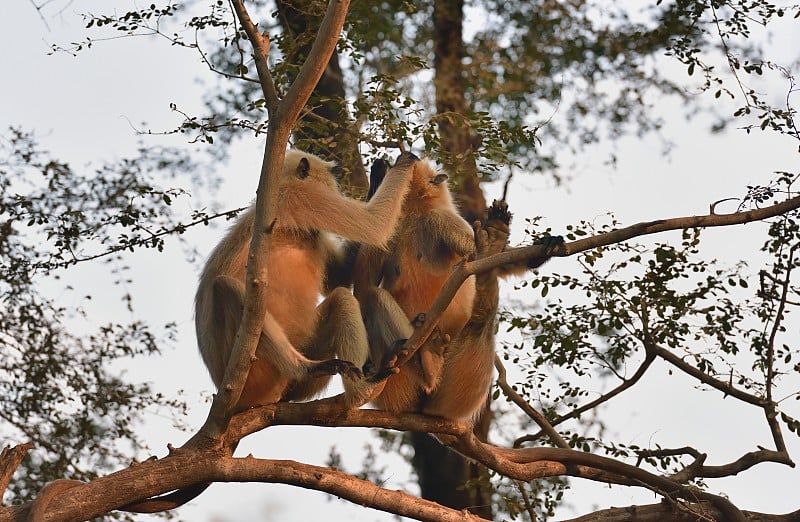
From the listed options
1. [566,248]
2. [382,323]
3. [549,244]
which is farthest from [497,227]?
[382,323]

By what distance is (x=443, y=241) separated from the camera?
5297mm

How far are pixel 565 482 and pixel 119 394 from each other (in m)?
2.91

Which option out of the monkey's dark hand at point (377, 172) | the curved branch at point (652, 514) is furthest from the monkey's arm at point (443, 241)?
the curved branch at point (652, 514)

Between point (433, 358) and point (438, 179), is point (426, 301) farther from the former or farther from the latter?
point (438, 179)

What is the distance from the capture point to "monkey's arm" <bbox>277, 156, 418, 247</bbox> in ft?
15.8

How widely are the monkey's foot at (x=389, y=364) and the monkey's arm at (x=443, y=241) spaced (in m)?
0.82

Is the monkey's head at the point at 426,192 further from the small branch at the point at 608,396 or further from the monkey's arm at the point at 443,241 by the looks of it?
the small branch at the point at 608,396

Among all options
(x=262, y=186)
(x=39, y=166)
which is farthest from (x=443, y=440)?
(x=39, y=166)

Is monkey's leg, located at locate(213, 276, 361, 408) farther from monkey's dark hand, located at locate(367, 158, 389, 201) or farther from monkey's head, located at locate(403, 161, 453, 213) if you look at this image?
monkey's head, located at locate(403, 161, 453, 213)

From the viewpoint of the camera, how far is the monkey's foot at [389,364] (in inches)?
174

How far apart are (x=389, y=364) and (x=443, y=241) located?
3.37ft

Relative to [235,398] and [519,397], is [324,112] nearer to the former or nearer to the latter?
[519,397]

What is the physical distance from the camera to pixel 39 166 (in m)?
6.57

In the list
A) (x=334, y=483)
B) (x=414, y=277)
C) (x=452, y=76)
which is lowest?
(x=334, y=483)
